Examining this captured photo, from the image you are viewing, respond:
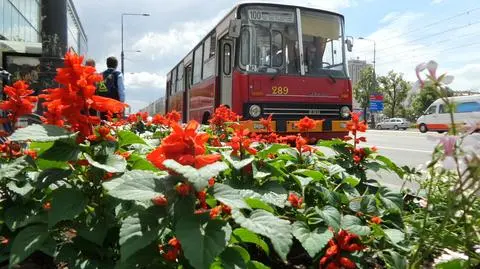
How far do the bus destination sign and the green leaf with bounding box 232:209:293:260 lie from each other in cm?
800

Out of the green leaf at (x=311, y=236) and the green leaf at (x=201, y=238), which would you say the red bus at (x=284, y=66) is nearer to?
the green leaf at (x=311, y=236)

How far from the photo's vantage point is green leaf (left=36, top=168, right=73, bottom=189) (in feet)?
5.49

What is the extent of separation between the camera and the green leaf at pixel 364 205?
2.04 m

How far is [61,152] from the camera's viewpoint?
1.66 meters

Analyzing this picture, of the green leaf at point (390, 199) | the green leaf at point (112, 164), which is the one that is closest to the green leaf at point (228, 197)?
the green leaf at point (112, 164)

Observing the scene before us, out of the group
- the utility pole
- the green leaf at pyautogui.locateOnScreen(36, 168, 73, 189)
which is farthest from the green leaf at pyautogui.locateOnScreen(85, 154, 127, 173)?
the utility pole

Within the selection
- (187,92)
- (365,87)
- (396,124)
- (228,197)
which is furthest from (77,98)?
(365,87)

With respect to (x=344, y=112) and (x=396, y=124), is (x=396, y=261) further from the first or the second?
(x=396, y=124)

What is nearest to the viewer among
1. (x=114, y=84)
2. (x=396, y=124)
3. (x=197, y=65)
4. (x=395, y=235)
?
(x=395, y=235)

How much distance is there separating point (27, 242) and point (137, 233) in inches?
17.7

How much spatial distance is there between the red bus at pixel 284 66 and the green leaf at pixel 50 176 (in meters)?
7.19

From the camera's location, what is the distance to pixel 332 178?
261 cm

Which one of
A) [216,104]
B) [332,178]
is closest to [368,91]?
[216,104]

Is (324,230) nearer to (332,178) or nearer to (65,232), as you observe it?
(332,178)
